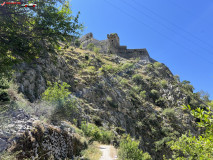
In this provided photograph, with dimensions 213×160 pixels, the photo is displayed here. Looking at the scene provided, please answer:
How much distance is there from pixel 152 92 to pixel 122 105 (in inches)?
667

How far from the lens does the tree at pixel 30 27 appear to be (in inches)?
235

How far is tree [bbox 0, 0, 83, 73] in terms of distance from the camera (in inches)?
235

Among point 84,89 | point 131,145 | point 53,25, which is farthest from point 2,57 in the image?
point 84,89

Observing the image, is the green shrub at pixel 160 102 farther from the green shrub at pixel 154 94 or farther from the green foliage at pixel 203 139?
the green foliage at pixel 203 139

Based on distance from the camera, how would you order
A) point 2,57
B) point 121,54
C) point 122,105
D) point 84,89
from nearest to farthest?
point 2,57
point 84,89
point 122,105
point 121,54

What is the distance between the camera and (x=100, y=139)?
1477 centimetres

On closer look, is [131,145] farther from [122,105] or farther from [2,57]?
[122,105]

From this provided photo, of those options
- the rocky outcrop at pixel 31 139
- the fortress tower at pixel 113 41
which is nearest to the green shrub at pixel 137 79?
the fortress tower at pixel 113 41

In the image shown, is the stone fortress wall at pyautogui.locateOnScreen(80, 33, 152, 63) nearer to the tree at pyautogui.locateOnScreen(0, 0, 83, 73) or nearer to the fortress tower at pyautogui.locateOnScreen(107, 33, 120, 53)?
the fortress tower at pyautogui.locateOnScreen(107, 33, 120, 53)

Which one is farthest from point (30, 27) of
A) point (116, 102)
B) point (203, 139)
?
point (116, 102)

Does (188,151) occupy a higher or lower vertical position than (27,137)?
higher

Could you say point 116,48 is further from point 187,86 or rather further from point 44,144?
point 44,144

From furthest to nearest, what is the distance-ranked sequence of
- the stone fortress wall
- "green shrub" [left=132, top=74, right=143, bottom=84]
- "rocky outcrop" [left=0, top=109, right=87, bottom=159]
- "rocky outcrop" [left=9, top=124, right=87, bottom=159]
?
the stone fortress wall → "green shrub" [left=132, top=74, right=143, bottom=84] → "rocky outcrop" [left=9, top=124, right=87, bottom=159] → "rocky outcrop" [left=0, top=109, right=87, bottom=159]

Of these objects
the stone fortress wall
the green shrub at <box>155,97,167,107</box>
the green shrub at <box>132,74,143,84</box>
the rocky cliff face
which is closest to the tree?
the rocky cliff face
